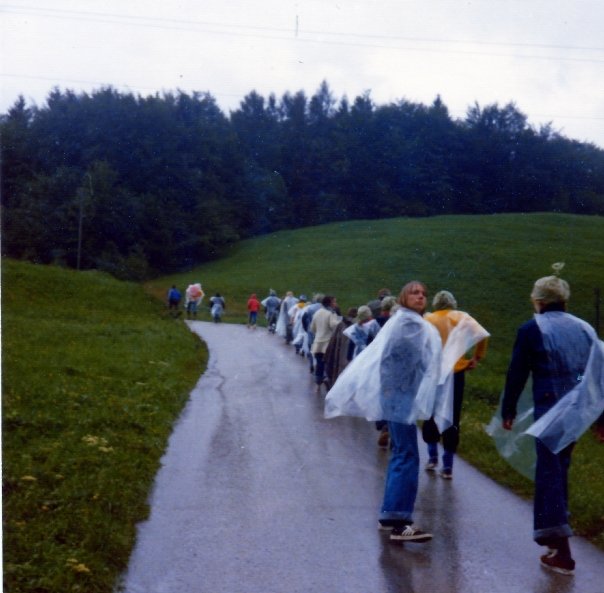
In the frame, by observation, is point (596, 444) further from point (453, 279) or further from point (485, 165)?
point (485, 165)

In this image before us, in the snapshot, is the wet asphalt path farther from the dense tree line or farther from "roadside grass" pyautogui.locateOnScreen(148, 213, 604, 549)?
the dense tree line

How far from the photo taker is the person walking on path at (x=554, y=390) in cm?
608

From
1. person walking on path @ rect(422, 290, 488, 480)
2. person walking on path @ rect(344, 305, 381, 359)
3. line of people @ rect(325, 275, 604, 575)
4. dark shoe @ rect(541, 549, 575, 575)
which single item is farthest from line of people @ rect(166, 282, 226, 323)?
dark shoe @ rect(541, 549, 575, 575)

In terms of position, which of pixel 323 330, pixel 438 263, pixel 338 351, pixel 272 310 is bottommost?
pixel 338 351

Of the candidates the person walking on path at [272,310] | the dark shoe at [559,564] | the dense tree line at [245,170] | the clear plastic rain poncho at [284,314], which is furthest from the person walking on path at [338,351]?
the dense tree line at [245,170]

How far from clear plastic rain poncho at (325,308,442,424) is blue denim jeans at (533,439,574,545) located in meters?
0.99

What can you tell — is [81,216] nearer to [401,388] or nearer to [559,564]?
[401,388]

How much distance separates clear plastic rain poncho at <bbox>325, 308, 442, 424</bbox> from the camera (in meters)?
6.86

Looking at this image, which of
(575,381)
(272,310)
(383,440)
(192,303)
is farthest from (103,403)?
(192,303)

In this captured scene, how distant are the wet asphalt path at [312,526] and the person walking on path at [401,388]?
0.42 metres

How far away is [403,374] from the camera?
22.7 ft

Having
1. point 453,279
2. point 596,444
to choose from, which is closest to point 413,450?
point 596,444

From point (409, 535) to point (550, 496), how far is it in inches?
40.2

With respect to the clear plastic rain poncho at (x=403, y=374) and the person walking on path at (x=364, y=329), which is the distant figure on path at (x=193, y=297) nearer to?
the person walking on path at (x=364, y=329)
